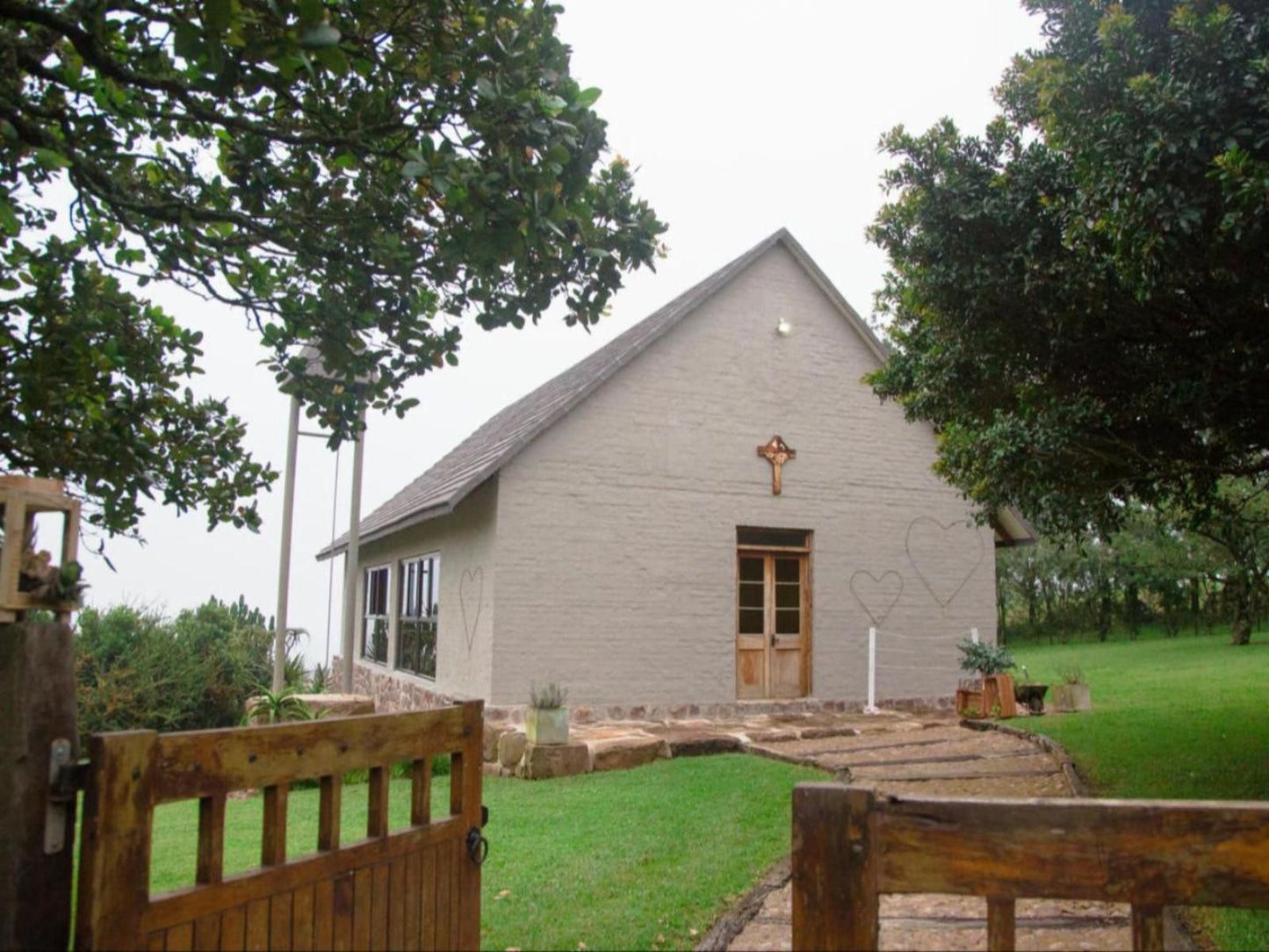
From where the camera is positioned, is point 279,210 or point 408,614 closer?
point 279,210

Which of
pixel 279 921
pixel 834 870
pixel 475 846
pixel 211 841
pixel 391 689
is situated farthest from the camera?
pixel 391 689

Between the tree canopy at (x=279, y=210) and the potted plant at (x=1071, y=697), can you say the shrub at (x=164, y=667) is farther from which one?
the potted plant at (x=1071, y=697)

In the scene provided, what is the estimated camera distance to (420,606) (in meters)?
16.4

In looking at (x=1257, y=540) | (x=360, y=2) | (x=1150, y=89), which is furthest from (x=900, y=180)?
(x=1257, y=540)

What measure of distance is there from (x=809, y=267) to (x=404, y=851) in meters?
12.9

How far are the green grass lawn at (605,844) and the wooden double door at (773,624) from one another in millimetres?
3483

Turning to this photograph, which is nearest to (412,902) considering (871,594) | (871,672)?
(871,672)

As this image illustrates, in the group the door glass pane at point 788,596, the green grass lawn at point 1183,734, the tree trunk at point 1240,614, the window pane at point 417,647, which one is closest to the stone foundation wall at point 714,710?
the door glass pane at point 788,596

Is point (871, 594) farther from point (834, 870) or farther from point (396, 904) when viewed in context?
point (834, 870)

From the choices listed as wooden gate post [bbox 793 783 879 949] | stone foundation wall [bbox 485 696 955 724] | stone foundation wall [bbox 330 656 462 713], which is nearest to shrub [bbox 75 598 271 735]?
stone foundation wall [bbox 330 656 462 713]

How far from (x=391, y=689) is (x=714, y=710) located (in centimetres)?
659

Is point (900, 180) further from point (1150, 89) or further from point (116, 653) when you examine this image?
point (116, 653)

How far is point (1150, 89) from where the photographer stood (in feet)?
17.7

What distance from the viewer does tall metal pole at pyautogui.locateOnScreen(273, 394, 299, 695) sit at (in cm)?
1287
